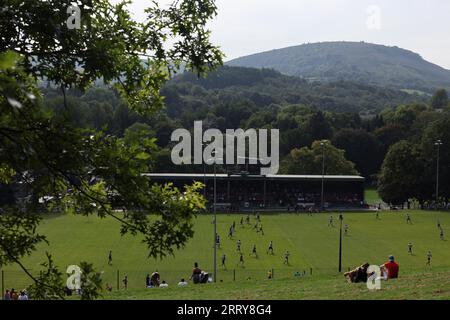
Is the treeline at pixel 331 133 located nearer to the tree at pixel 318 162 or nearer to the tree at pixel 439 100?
the tree at pixel 318 162

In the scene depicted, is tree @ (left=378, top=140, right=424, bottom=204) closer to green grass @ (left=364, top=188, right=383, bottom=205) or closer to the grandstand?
the grandstand

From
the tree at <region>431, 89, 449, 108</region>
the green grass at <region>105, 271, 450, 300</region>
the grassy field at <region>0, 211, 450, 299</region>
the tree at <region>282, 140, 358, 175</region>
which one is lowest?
the grassy field at <region>0, 211, 450, 299</region>

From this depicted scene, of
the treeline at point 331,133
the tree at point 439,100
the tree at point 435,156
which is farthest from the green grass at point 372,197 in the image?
the tree at point 439,100

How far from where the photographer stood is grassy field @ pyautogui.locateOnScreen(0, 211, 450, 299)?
16047 millimetres

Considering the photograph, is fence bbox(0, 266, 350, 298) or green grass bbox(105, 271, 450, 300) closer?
green grass bbox(105, 271, 450, 300)

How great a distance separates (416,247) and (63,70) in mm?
38854

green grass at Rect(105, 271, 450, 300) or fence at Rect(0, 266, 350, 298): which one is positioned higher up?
green grass at Rect(105, 271, 450, 300)

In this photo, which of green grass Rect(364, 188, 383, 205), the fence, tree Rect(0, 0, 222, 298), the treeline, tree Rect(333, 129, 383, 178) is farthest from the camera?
tree Rect(333, 129, 383, 178)

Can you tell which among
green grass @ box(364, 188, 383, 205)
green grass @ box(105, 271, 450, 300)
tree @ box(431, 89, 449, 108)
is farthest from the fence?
tree @ box(431, 89, 449, 108)

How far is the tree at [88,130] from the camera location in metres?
5.78

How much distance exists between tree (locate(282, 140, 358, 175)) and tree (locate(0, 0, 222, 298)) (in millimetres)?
79267

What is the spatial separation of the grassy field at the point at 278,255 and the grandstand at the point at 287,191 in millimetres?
12649

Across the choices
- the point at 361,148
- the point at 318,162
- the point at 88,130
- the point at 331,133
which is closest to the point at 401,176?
the point at 318,162
